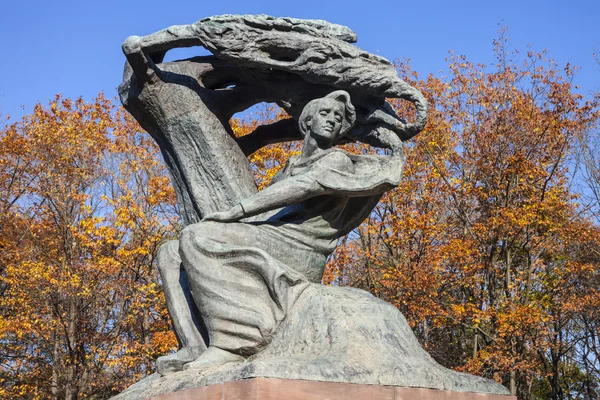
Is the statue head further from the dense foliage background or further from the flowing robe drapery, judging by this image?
the dense foliage background

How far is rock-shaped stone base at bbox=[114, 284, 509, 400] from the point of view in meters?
3.85

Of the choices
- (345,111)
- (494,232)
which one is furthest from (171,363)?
(494,232)

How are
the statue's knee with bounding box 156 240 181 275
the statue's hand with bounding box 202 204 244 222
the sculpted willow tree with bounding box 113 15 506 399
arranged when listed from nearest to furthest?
the sculpted willow tree with bounding box 113 15 506 399
the statue's hand with bounding box 202 204 244 222
the statue's knee with bounding box 156 240 181 275

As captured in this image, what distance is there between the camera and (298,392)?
145 inches

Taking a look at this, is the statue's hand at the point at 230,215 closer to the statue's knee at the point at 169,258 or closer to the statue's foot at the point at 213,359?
the statue's knee at the point at 169,258

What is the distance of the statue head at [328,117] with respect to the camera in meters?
5.15

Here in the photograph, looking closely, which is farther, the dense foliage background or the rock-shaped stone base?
the dense foliage background

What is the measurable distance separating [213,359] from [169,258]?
952mm

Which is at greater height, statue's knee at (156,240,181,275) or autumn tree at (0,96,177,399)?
autumn tree at (0,96,177,399)

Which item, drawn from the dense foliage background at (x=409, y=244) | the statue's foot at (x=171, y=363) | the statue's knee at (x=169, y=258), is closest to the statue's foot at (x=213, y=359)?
the statue's foot at (x=171, y=363)

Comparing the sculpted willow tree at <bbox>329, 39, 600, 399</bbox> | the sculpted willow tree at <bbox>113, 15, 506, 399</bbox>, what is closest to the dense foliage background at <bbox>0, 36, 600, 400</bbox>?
the sculpted willow tree at <bbox>329, 39, 600, 399</bbox>

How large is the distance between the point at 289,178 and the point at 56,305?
13654 mm

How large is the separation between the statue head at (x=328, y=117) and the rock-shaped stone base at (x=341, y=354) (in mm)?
1156

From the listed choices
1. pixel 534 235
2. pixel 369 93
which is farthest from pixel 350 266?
pixel 369 93
